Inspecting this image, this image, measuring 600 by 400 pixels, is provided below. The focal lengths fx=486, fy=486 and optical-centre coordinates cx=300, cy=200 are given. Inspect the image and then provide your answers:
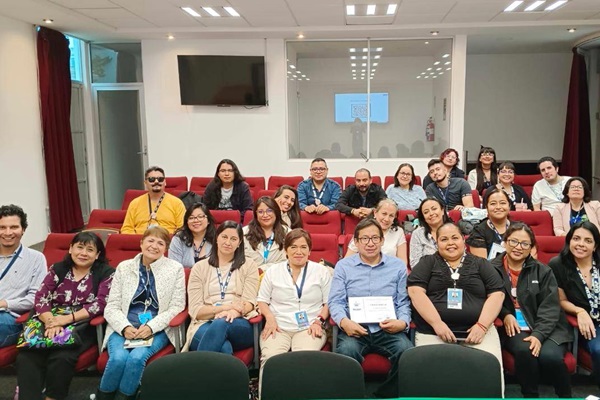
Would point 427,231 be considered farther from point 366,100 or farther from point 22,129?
point 22,129

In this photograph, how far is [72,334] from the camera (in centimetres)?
302

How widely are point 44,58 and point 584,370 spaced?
7850mm

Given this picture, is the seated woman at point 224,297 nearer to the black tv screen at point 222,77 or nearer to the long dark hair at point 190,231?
the long dark hair at point 190,231

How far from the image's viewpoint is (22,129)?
7.10m

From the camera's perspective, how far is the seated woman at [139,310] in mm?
2867

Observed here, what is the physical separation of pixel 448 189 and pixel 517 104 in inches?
253

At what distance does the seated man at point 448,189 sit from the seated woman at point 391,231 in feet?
5.41

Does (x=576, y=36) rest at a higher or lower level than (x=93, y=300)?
higher

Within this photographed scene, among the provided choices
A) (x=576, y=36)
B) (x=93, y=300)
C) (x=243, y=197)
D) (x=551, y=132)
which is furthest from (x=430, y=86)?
(x=93, y=300)

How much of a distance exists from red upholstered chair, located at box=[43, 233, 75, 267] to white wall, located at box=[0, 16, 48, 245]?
132 inches

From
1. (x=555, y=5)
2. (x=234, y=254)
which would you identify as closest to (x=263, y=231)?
(x=234, y=254)

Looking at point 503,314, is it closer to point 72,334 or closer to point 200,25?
point 72,334

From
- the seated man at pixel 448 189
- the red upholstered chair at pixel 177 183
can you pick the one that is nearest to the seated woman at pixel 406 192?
the seated man at pixel 448 189

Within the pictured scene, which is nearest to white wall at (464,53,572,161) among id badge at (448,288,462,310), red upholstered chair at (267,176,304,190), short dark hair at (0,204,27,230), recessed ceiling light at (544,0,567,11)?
recessed ceiling light at (544,0,567,11)
